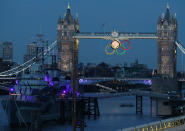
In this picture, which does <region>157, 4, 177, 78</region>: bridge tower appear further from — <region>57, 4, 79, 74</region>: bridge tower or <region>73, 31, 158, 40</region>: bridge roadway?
<region>57, 4, 79, 74</region>: bridge tower

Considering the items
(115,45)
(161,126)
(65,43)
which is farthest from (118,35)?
(161,126)

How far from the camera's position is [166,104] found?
208ft

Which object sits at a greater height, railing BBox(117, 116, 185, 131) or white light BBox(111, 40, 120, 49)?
white light BBox(111, 40, 120, 49)

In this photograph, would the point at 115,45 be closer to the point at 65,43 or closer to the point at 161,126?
the point at 65,43

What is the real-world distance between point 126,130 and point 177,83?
210 feet

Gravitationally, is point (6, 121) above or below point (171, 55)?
below

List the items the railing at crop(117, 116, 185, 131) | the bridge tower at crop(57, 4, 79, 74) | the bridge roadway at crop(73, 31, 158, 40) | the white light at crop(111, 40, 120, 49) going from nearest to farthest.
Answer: the railing at crop(117, 116, 185, 131) → the white light at crop(111, 40, 120, 49) → the bridge roadway at crop(73, 31, 158, 40) → the bridge tower at crop(57, 4, 79, 74)

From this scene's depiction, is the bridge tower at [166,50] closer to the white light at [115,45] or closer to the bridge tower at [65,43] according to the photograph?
the bridge tower at [65,43]

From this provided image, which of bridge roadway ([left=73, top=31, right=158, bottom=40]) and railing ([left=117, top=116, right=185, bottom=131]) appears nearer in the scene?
railing ([left=117, top=116, right=185, bottom=131])

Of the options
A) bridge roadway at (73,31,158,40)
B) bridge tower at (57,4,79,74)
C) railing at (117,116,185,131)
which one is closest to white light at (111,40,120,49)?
bridge roadway at (73,31,158,40)

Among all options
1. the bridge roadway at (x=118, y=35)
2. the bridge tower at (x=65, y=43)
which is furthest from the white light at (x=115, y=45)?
the bridge tower at (x=65, y=43)

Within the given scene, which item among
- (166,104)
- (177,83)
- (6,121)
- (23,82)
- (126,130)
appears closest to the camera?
(126,130)

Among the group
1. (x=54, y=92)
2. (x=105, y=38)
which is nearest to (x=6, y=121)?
(x=54, y=92)

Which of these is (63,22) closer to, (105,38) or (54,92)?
(105,38)
